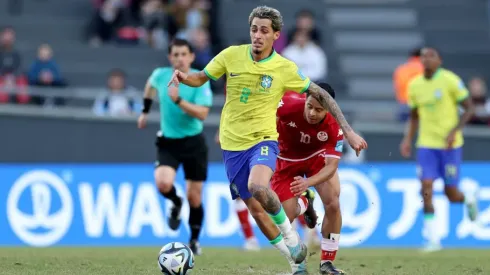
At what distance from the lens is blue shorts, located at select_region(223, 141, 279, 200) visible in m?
11.4

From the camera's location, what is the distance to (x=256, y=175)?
442 inches

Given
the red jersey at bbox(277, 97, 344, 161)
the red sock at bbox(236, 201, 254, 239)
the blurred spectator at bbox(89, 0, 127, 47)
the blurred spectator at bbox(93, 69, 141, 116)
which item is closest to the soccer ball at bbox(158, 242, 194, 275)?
the red jersey at bbox(277, 97, 344, 161)

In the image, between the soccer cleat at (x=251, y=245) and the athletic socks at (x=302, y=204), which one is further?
the soccer cleat at (x=251, y=245)

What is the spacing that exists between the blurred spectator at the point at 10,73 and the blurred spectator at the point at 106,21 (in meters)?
2.14

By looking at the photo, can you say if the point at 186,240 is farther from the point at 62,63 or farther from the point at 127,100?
the point at 62,63

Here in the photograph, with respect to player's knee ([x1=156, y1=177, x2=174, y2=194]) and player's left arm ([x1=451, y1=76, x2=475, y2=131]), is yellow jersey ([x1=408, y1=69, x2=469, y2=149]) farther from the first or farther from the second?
player's knee ([x1=156, y1=177, x2=174, y2=194])

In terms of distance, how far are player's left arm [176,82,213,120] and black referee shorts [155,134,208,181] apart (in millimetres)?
550

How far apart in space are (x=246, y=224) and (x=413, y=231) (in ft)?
12.4

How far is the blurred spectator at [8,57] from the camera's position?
21.6 meters

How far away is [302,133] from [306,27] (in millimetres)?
11087

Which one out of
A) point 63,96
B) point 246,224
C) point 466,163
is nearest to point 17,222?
point 63,96

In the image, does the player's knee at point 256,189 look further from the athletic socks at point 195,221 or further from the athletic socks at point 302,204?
the athletic socks at point 195,221

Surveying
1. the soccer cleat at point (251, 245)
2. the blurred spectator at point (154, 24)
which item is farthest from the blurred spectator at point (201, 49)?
the soccer cleat at point (251, 245)

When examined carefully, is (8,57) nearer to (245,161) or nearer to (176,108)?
(176,108)
